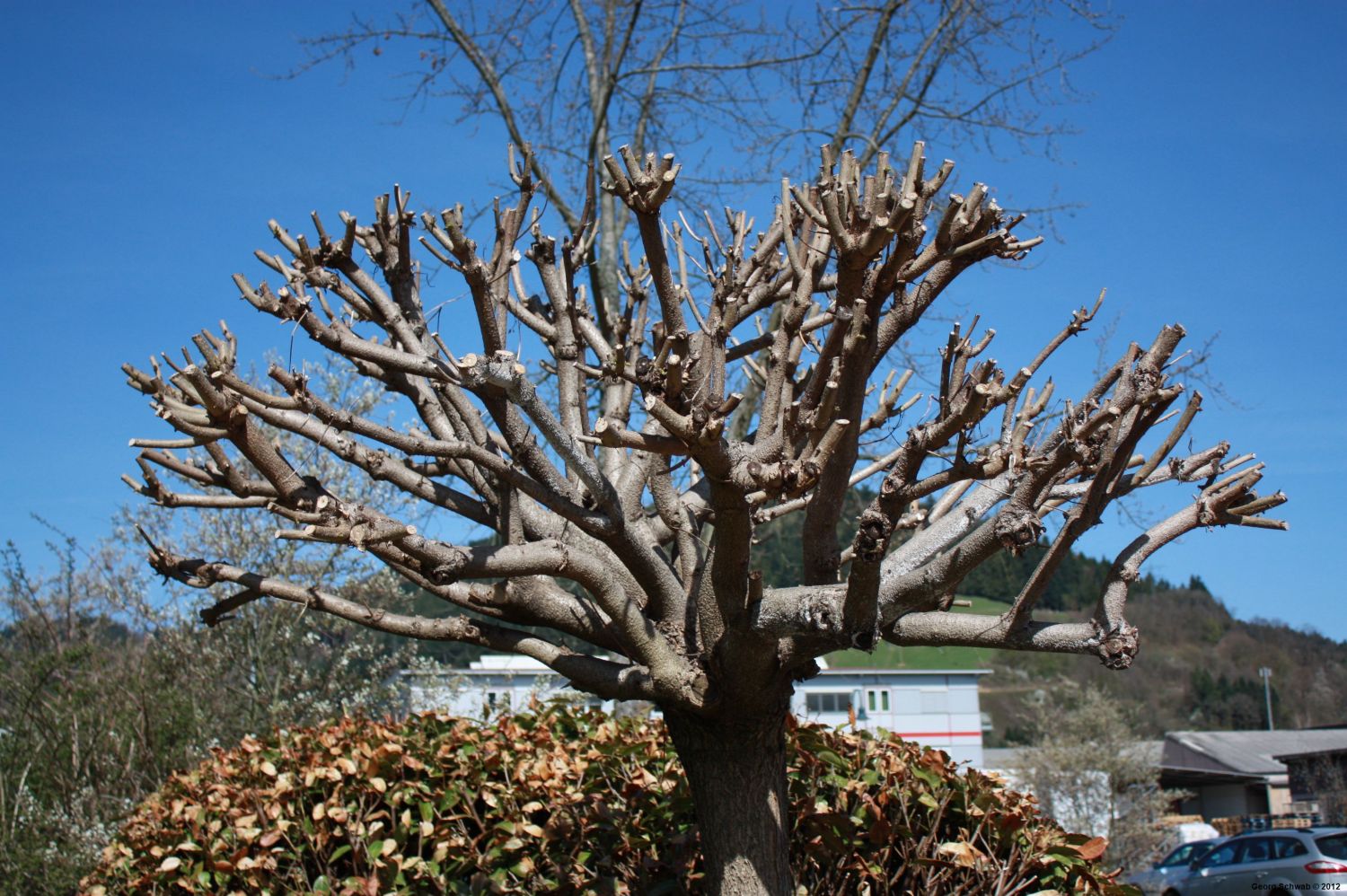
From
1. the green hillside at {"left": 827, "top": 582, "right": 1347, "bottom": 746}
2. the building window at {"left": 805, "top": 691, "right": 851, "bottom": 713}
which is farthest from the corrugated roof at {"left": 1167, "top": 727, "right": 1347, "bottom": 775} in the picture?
the building window at {"left": 805, "top": 691, "right": 851, "bottom": 713}

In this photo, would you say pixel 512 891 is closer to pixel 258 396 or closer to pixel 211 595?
pixel 258 396

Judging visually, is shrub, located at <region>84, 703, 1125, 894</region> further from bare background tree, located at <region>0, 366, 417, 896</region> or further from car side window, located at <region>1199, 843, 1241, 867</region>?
car side window, located at <region>1199, 843, 1241, 867</region>

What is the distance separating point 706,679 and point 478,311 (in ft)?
4.78

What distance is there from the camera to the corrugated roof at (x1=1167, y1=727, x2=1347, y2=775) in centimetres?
4431

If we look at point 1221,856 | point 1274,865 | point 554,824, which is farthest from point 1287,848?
point 554,824

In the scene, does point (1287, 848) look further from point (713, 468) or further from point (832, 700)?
point (832, 700)

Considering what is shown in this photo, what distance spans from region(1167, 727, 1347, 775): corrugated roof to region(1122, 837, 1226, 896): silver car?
90.0 ft

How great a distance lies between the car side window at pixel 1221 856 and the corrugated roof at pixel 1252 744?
2983 cm

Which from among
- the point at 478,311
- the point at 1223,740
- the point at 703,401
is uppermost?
the point at 478,311

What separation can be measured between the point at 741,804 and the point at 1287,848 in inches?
A: 556

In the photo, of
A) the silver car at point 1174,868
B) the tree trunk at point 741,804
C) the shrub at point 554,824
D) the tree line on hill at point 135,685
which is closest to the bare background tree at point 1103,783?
the silver car at point 1174,868

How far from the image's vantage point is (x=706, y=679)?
3.78m

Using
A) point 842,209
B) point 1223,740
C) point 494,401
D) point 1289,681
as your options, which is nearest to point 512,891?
point 494,401

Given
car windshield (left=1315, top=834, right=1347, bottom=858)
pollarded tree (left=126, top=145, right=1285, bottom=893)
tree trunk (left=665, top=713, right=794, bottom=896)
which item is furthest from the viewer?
car windshield (left=1315, top=834, right=1347, bottom=858)
